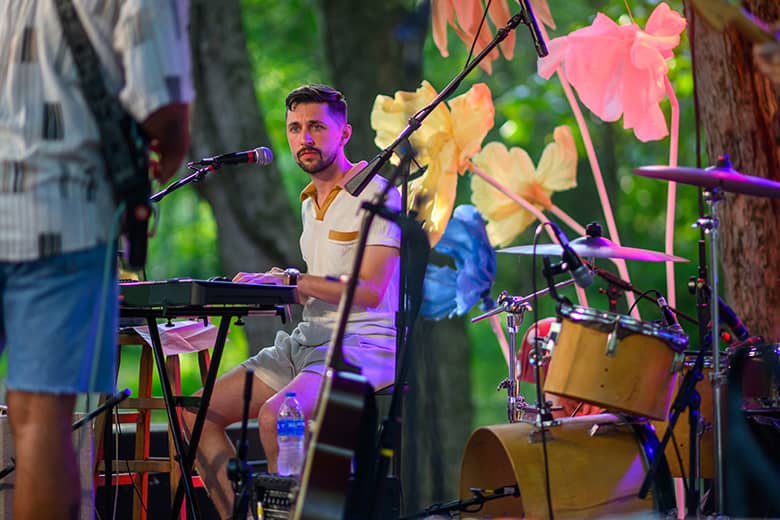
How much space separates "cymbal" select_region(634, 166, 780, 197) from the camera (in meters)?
3.16

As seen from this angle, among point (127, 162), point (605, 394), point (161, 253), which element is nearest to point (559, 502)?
point (605, 394)

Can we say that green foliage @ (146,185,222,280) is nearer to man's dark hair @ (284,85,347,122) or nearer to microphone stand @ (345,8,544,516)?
man's dark hair @ (284,85,347,122)

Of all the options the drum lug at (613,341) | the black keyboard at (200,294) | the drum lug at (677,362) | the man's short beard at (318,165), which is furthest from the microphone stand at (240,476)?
the drum lug at (677,362)

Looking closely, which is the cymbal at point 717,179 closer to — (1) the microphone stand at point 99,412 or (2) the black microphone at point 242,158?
(2) the black microphone at point 242,158

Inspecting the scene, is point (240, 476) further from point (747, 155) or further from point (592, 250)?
point (747, 155)

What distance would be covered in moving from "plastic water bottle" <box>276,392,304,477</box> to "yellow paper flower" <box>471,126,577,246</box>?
227cm

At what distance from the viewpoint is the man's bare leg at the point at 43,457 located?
201 centimetres

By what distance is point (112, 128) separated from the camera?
2.08m

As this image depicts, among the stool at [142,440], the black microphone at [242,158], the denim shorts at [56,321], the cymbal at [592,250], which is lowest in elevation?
the stool at [142,440]

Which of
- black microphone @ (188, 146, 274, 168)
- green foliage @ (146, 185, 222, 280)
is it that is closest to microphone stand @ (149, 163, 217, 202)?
black microphone @ (188, 146, 274, 168)

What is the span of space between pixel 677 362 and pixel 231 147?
460 centimetres

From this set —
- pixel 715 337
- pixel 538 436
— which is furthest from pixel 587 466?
pixel 715 337

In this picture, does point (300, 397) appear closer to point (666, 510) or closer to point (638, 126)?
point (666, 510)

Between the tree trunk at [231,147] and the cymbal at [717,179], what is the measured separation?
435cm
